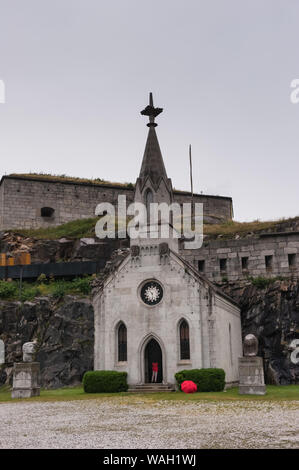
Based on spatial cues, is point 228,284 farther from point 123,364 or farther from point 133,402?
point 133,402

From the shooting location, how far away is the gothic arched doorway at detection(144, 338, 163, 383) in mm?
33844

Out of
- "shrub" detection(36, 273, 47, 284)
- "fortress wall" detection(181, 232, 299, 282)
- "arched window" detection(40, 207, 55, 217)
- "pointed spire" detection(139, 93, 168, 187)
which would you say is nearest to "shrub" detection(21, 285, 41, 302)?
"shrub" detection(36, 273, 47, 284)

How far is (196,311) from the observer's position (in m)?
33.3

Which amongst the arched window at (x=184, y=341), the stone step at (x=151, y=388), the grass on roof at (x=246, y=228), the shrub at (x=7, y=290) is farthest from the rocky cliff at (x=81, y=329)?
the arched window at (x=184, y=341)

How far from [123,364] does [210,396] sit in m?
8.55

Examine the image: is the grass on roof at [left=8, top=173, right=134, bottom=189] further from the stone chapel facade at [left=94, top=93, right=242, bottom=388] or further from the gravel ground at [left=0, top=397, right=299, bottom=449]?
the gravel ground at [left=0, top=397, right=299, bottom=449]

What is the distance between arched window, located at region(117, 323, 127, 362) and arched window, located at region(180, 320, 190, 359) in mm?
3881

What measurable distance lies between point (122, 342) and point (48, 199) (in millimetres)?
32025

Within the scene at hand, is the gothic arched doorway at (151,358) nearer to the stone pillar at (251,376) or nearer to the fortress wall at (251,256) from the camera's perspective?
the stone pillar at (251,376)

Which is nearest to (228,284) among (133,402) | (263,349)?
(263,349)

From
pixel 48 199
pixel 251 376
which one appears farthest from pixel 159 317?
pixel 48 199

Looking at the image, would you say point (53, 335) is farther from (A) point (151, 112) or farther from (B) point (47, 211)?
(B) point (47, 211)

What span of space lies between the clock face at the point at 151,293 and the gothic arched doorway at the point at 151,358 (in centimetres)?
255

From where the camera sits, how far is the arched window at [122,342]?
113 feet
